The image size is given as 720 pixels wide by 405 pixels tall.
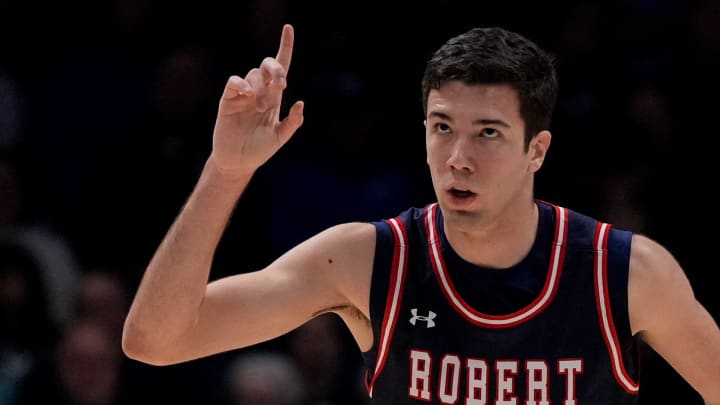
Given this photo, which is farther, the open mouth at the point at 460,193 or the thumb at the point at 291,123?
the open mouth at the point at 460,193

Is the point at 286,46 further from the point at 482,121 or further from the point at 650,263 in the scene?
the point at 650,263

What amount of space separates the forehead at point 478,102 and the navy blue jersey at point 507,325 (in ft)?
1.59

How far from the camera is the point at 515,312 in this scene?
3.96m

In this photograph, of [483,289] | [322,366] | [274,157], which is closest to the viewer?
[483,289]

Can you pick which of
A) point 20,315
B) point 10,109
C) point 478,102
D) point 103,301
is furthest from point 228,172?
point 10,109

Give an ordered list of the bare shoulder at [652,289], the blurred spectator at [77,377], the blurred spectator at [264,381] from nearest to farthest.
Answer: the bare shoulder at [652,289]
the blurred spectator at [264,381]
the blurred spectator at [77,377]

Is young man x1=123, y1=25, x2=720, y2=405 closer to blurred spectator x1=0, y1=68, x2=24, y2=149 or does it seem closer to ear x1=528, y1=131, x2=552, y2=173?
ear x1=528, y1=131, x2=552, y2=173

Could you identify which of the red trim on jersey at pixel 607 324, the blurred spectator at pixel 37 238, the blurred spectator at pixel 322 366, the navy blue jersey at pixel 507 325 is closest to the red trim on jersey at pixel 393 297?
the navy blue jersey at pixel 507 325

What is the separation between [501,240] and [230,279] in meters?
0.86

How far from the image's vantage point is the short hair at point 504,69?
3.84 meters

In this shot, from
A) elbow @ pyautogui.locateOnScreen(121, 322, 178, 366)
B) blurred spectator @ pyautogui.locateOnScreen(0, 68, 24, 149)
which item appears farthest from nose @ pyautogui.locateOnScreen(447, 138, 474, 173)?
blurred spectator @ pyautogui.locateOnScreen(0, 68, 24, 149)

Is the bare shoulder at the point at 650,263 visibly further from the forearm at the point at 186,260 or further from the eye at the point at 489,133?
the forearm at the point at 186,260

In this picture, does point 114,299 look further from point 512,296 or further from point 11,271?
point 512,296

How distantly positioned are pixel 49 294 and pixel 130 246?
0.52m
